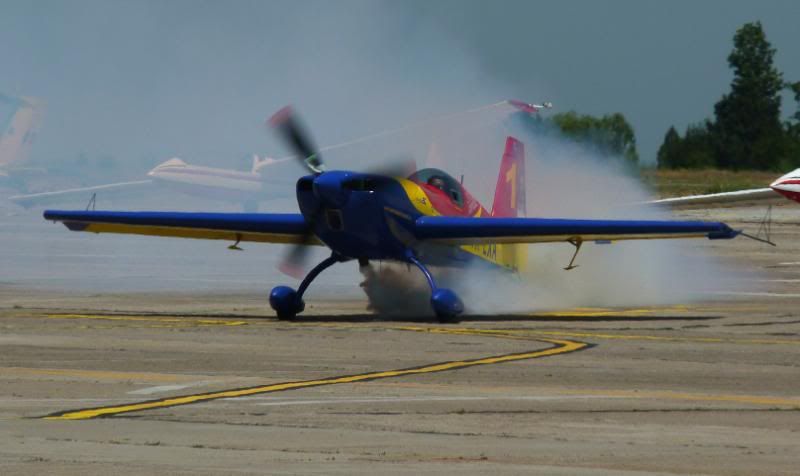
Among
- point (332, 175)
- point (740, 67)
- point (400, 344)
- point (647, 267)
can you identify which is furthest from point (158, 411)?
point (740, 67)

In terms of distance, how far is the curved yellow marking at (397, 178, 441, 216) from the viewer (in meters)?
24.8

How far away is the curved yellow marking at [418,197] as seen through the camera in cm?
2480

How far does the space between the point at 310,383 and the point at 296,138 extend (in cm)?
1036

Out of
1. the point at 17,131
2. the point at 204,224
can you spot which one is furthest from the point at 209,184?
the point at 204,224

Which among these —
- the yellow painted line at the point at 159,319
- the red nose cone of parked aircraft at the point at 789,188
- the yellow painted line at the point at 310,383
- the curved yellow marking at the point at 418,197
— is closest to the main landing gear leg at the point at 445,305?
the curved yellow marking at the point at 418,197

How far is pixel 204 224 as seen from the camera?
26453 millimetres

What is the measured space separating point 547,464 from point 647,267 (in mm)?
23031

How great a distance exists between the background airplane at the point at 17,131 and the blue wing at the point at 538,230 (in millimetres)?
62026

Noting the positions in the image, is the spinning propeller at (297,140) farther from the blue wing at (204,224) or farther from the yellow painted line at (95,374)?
the yellow painted line at (95,374)

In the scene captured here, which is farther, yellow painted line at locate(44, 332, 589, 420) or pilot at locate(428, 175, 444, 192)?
pilot at locate(428, 175, 444, 192)

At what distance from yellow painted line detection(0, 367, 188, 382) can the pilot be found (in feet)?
34.7

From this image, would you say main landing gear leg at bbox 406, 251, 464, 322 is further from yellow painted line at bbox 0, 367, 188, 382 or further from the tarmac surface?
yellow painted line at bbox 0, 367, 188, 382

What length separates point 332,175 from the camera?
23688mm

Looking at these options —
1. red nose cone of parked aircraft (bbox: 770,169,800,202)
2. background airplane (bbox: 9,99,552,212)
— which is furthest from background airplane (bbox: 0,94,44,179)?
red nose cone of parked aircraft (bbox: 770,169,800,202)
